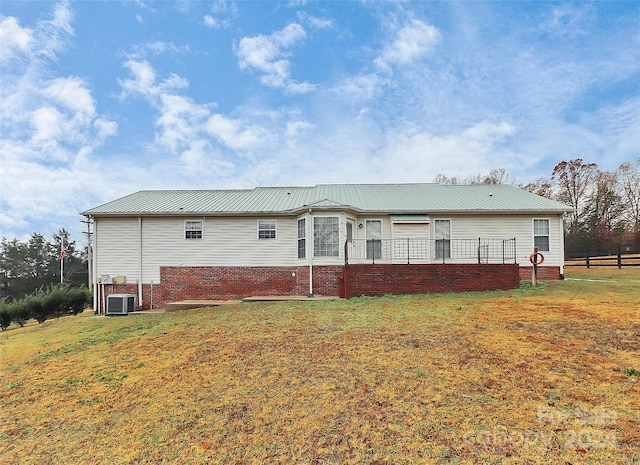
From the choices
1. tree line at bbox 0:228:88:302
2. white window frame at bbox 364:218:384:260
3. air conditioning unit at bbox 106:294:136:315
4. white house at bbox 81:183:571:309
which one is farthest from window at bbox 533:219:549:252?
tree line at bbox 0:228:88:302

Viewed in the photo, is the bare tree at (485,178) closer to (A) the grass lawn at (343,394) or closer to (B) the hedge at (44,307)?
(A) the grass lawn at (343,394)

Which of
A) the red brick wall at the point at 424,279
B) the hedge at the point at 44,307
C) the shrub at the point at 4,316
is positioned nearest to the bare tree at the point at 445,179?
the red brick wall at the point at 424,279

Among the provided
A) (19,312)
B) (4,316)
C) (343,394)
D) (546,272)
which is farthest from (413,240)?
(4,316)

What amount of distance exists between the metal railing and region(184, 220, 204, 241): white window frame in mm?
6472

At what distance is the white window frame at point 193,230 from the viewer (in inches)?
540

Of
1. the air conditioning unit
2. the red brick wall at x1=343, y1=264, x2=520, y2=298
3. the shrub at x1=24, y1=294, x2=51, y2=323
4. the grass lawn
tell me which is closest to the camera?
the grass lawn

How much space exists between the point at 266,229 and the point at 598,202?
35.9 m

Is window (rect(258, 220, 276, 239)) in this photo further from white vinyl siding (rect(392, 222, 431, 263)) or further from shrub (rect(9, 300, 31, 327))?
shrub (rect(9, 300, 31, 327))

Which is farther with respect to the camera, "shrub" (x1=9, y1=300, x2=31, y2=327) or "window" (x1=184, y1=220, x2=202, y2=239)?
"shrub" (x1=9, y1=300, x2=31, y2=327)

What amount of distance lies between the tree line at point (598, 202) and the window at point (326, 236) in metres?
30.7

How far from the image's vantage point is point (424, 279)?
11250 mm

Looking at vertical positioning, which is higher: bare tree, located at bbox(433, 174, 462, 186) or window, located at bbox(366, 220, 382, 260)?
bare tree, located at bbox(433, 174, 462, 186)

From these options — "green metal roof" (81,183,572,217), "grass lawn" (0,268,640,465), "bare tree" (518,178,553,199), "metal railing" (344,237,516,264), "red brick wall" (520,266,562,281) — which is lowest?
"grass lawn" (0,268,640,465)

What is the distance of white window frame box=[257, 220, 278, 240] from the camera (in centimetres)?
1360
